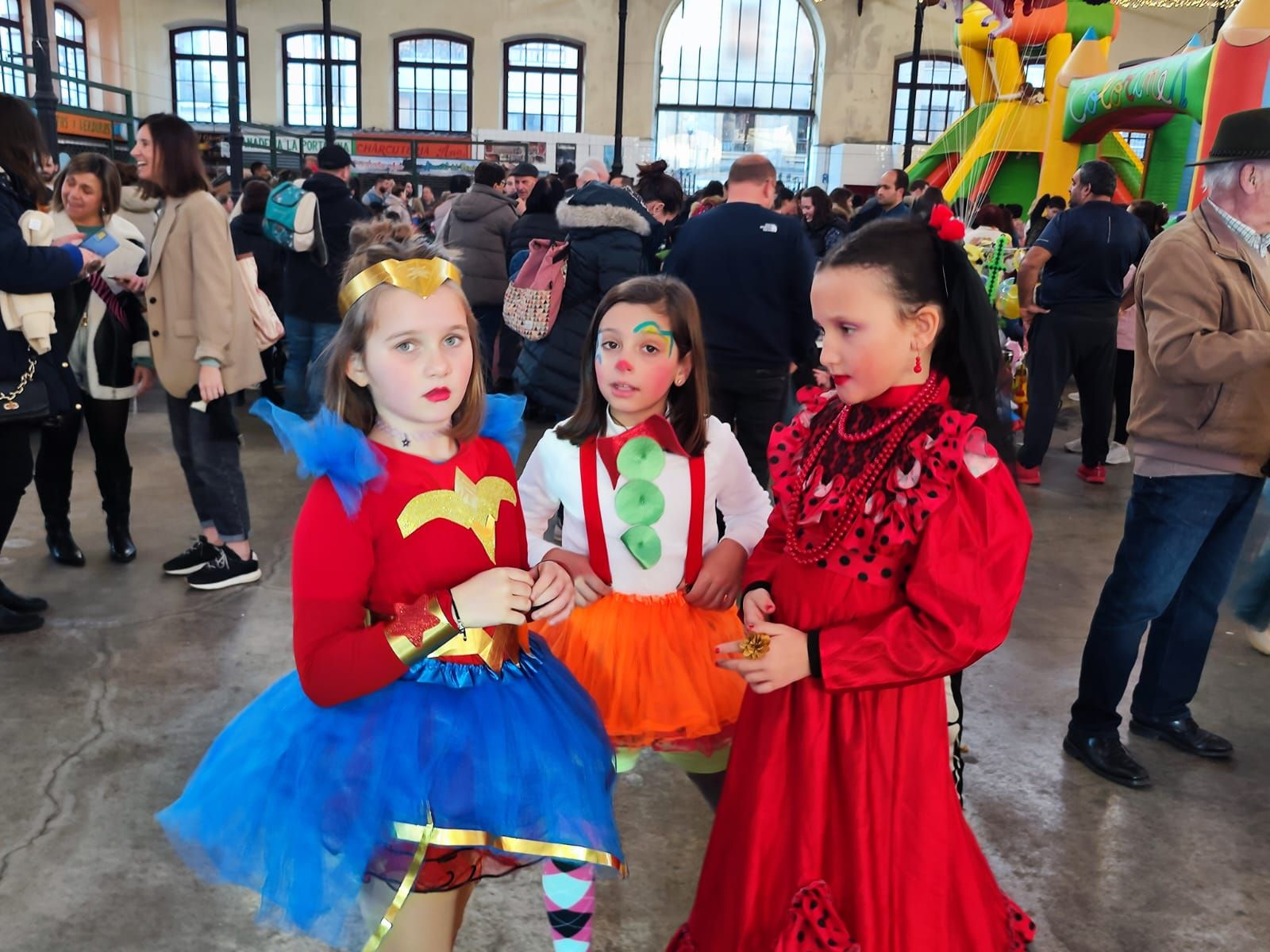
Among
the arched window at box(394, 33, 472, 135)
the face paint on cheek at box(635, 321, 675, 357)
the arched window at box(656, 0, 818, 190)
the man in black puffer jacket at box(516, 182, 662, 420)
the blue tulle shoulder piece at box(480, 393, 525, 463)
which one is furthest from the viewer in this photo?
the arched window at box(656, 0, 818, 190)

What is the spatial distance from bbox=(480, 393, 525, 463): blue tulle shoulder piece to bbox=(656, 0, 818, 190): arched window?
21163 millimetres

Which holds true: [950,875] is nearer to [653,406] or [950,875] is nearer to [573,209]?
[653,406]

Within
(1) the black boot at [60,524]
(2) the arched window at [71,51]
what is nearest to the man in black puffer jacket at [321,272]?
(1) the black boot at [60,524]

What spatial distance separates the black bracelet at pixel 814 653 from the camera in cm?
152

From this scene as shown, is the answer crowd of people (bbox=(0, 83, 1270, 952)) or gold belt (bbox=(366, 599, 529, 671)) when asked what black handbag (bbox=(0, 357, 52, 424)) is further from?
gold belt (bbox=(366, 599, 529, 671))

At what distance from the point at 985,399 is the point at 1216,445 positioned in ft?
4.35

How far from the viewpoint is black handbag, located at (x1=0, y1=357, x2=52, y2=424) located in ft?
10.6

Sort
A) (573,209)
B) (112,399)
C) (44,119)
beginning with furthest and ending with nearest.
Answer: (44,119) → (573,209) → (112,399)

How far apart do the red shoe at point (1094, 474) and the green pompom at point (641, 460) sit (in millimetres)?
4592

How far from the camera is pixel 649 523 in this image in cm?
208

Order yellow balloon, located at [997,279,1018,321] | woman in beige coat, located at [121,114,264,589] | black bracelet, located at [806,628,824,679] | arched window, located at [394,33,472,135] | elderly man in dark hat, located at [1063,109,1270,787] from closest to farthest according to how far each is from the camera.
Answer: black bracelet, located at [806,628,824,679] → elderly man in dark hat, located at [1063,109,1270,787] → woman in beige coat, located at [121,114,264,589] → yellow balloon, located at [997,279,1018,321] → arched window, located at [394,33,472,135]

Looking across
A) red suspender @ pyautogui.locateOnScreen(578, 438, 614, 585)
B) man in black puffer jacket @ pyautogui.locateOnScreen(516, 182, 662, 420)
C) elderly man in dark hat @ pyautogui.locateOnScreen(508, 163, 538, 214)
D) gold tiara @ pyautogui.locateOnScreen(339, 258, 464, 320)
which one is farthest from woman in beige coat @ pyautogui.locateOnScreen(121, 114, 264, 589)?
elderly man in dark hat @ pyautogui.locateOnScreen(508, 163, 538, 214)

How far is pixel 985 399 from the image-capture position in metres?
1.56

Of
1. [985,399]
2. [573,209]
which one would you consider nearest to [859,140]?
[573,209]
